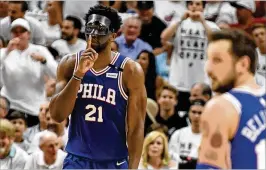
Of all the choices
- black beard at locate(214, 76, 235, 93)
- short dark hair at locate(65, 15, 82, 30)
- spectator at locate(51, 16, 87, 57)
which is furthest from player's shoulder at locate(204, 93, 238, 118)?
short dark hair at locate(65, 15, 82, 30)

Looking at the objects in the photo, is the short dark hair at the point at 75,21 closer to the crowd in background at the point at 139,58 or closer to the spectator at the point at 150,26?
the crowd in background at the point at 139,58

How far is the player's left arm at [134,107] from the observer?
6016 mm

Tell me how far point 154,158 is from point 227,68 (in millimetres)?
4515

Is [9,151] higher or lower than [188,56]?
lower

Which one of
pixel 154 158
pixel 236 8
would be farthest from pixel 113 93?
pixel 236 8

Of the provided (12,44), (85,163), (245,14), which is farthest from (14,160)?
(245,14)

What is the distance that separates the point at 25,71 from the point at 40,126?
0.76 m

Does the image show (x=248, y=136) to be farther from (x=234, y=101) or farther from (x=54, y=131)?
(x=54, y=131)

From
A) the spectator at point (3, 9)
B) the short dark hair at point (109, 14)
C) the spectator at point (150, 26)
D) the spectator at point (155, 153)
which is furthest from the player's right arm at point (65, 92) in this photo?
the spectator at point (3, 9)

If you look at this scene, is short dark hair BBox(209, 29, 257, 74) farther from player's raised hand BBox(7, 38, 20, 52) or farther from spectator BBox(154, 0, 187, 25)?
spectator BBox(154, 0, 187, 25)

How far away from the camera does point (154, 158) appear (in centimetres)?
866

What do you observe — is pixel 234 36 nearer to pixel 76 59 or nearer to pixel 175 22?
pixel 76 59

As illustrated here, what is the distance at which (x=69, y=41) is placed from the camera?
10.4 m

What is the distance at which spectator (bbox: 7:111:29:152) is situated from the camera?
948 cm
